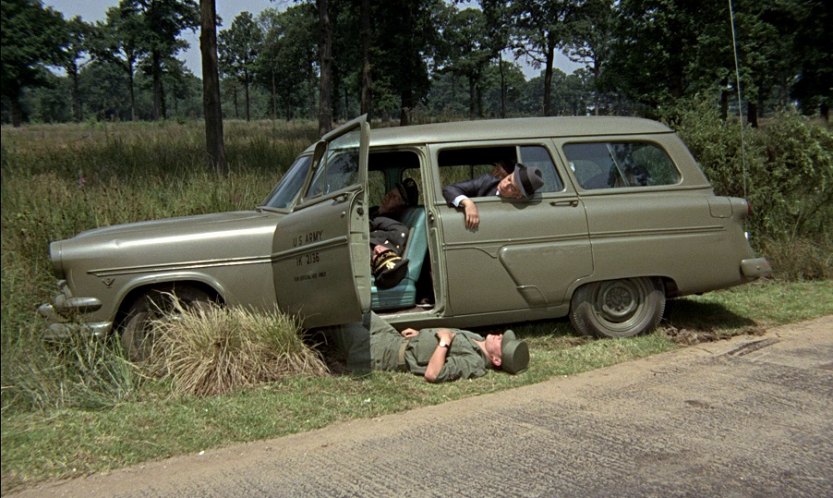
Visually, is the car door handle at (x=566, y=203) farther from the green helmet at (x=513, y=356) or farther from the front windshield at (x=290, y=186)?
the front windshield at (x=290, y=186)

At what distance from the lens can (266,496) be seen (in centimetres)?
349

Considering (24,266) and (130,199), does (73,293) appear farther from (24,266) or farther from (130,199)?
(130,199)

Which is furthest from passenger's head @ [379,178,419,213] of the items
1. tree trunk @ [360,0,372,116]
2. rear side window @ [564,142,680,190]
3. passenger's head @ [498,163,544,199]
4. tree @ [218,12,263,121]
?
tree @ [218,12,263,121]

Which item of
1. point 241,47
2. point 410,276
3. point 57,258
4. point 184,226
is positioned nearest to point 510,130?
point 410,276

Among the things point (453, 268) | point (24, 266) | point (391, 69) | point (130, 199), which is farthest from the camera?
point (391, 69)

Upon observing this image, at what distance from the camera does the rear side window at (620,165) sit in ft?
20.5

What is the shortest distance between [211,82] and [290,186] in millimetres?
7681

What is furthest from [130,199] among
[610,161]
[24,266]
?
[610,161]

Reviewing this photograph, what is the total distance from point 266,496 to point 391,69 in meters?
35.1

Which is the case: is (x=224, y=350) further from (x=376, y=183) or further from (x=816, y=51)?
(x=816, y=51)

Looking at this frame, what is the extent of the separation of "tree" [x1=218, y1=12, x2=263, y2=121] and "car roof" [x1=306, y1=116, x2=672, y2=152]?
200 ft

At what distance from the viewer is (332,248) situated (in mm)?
4906

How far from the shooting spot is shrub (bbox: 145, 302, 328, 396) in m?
5.12

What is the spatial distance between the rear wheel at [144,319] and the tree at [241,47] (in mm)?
61308
